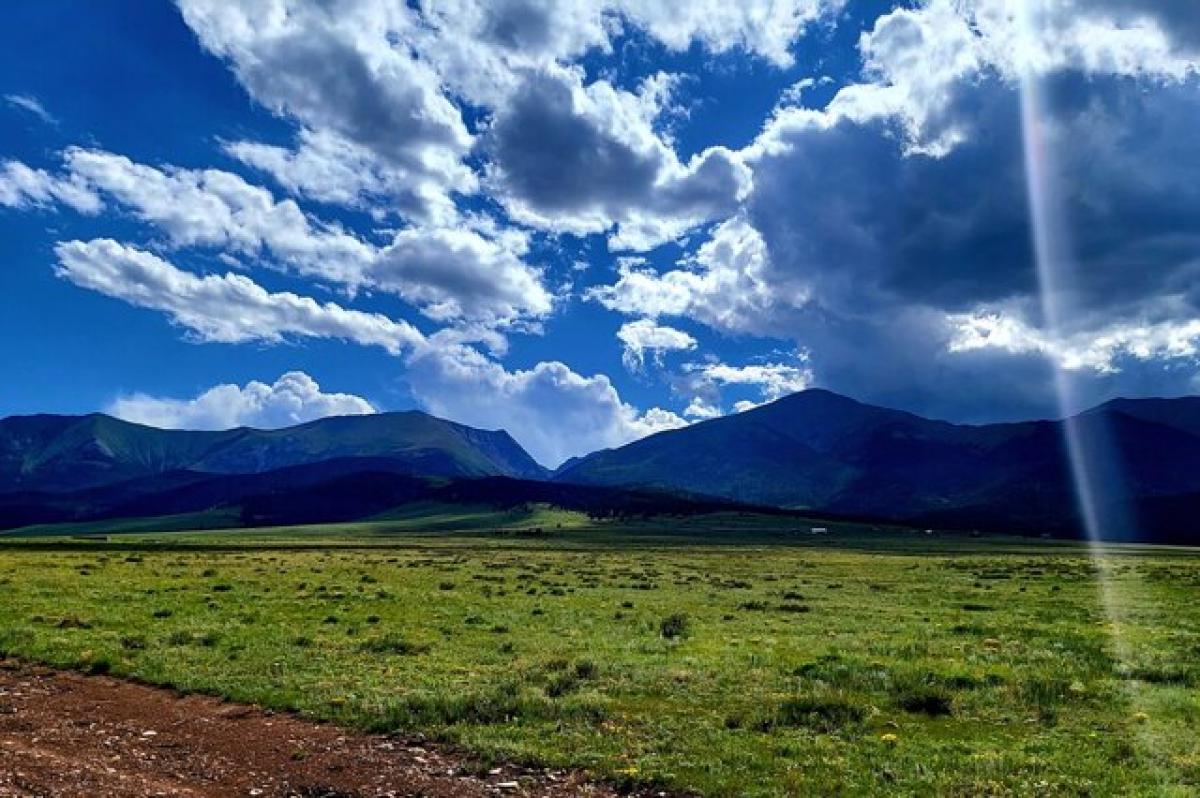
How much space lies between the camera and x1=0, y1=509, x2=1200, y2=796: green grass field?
1565 centimetres

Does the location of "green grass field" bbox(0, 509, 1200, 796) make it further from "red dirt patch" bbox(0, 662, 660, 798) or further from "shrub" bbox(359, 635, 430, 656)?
"red dirt patch" bbox(0, 662, 660, 798)

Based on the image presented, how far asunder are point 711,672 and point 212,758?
1400 cm

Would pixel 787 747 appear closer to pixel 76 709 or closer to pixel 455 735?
pixel 455 735

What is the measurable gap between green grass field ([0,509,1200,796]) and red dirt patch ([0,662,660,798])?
930 mm

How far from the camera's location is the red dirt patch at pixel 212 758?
1444 cm

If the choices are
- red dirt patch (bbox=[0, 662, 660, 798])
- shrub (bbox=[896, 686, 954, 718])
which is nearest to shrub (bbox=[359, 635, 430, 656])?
red dirt patch (bbox=[0, 662, 660, 798])

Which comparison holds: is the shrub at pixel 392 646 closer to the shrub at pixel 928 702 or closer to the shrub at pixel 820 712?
the shrub at pixel 820 712

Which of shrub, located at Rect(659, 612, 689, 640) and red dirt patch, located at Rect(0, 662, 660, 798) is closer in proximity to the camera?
red dirt patch, located at Rect(0, 662, 660, 798)

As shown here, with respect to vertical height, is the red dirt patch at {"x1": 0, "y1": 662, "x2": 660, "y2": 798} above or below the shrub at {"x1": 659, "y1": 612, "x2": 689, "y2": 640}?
below

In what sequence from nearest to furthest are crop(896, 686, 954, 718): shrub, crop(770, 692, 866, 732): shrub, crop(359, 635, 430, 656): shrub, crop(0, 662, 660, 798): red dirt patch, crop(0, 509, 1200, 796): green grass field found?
1. crop(0, 662, 660, 798): red dirt patch
2. crop(0, 509, 1200, 796): green grass field
3. crop(770, 692, 866, 732): shrub
4. crop(896, 686, 954, 718): shrub
5. crop(359, 635, 430, 656): shrub

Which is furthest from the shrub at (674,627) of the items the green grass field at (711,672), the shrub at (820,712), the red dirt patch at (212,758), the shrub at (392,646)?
the red dirt patch at (212,758)

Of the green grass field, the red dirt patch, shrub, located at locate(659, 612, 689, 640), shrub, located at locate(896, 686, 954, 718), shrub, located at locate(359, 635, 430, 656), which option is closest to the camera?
the red dirt patch

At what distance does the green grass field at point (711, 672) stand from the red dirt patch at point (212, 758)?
0.93m

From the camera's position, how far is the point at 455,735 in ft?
57.3
